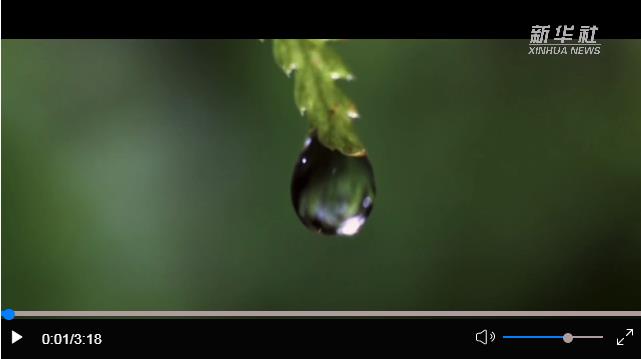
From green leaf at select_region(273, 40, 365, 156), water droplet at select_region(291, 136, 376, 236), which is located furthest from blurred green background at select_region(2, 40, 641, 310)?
green leaf at select_region(273, 40, 365, 156)

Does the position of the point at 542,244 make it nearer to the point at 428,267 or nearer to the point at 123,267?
the point at 428,267
